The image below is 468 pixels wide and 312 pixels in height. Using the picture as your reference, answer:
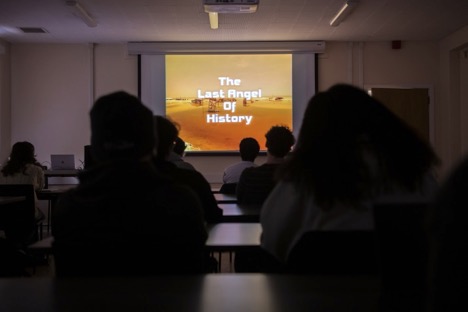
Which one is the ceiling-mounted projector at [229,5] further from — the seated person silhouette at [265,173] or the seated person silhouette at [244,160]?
the seated person silhouette at [265,173]

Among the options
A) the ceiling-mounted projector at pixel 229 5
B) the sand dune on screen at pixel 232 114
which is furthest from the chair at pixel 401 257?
the sand dune on screen at pixel 232 114

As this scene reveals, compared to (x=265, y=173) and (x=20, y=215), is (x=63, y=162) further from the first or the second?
(x=265, y=173)

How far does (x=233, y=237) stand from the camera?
2283 mm

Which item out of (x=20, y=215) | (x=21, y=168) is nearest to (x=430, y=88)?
(x=21, y=168)

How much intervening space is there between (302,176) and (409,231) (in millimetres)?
632

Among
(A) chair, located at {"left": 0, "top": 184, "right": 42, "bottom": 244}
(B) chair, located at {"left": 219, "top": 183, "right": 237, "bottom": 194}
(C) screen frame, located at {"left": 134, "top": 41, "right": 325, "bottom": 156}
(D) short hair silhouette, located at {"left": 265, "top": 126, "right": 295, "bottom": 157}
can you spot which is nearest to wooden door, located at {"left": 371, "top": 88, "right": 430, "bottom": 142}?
(C) screen frame, located at {"left": 134, "top": 41, "right": 325, "bottom": 156}

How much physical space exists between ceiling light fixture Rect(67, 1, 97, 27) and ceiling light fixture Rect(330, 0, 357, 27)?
119 inches

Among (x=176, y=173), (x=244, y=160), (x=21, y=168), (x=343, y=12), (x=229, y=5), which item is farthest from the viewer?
(x=343, y=12)

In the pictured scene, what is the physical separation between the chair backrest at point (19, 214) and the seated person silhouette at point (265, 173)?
217 cm

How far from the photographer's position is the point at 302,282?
4.67 ft

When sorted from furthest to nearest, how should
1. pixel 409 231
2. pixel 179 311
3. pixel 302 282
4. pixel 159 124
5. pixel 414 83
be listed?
pixel 414 83
pixel 159 124
pixel 302 282
pixel 179 311
pixel 409 231

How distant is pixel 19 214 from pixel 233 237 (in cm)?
329

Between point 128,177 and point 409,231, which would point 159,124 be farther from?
point 409,231

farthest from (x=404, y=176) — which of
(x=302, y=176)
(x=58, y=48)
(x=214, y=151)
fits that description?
(x=58, y=48)
